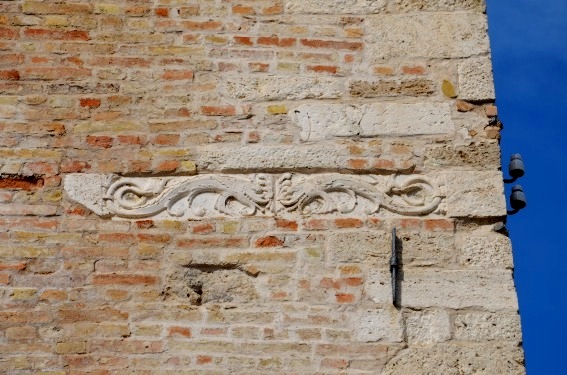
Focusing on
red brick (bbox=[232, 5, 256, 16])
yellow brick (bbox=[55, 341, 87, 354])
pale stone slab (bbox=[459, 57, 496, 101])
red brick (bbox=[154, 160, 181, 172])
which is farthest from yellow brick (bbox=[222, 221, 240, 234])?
pale stone slab (bbox=[459, 57, 496, 101])

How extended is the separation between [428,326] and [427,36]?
1.61m

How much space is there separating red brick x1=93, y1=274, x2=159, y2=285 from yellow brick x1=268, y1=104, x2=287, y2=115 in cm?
106

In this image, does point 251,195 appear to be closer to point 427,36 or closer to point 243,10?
point 243,10

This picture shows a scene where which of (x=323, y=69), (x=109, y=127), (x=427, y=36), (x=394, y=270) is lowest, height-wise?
(x=394, y=270)

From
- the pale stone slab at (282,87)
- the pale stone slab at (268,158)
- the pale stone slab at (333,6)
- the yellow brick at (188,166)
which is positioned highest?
the pale stone slab at (333,6)

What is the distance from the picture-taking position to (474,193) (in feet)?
14.7

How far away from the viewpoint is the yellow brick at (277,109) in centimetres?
465

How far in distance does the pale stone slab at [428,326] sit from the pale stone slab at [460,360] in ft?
0.15

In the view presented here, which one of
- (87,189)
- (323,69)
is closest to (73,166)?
(87,189)

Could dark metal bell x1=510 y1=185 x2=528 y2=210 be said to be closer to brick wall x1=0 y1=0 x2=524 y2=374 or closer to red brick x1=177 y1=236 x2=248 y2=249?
brick wall x1=0 y1=0 x2=524 y2=374

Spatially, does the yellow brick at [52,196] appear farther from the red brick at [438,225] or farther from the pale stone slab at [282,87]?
the red brick at [438,225]

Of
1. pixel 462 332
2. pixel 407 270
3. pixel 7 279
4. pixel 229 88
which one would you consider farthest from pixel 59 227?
pixel 462 332

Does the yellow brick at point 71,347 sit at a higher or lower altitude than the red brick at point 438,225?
lower

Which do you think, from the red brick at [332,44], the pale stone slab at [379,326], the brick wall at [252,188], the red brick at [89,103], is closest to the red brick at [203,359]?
the brick wall at [252,188]
